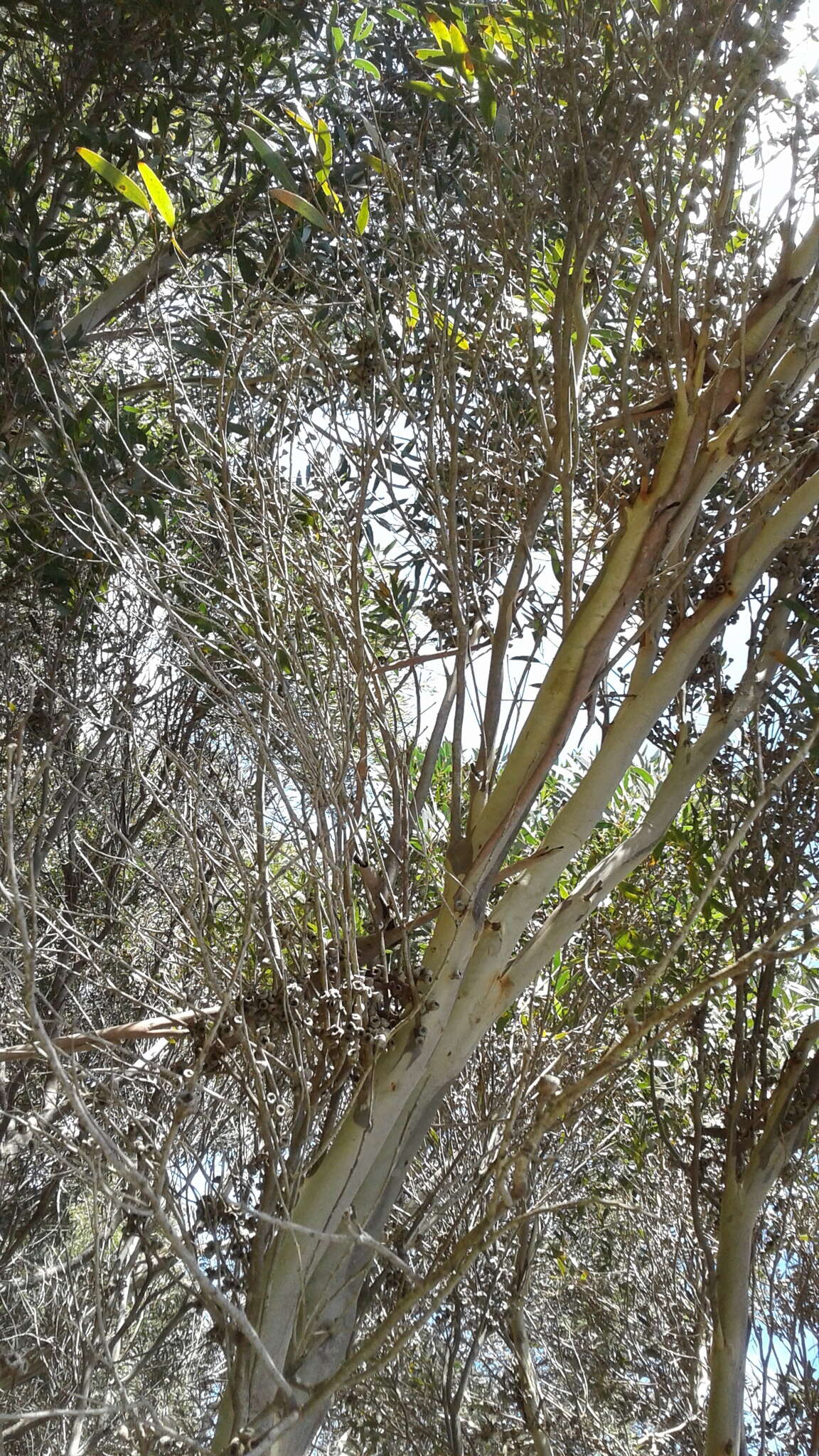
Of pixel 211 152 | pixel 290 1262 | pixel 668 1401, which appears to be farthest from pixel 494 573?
pixel 668 1401

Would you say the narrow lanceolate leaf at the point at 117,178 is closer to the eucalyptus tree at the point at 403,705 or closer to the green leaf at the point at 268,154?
the eucalyptus tree at the point at 403,705

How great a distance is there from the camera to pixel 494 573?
316 cm

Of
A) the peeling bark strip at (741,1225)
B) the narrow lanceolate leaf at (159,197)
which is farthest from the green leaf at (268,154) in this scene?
the peeling bark strip at (741,1225)

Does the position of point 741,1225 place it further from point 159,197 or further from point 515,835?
point 159,197

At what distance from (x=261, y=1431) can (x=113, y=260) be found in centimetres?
522

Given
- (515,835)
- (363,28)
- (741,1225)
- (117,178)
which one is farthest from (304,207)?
(741,1225)

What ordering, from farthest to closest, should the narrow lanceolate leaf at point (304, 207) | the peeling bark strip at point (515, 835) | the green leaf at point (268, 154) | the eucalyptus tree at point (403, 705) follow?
the green leaf at point (268, 154)
the narrow lanceolate leaf at point (304, 207)
the eucalyptus tree at point (403, 705)
the peeling bark strip at point (515, 835)

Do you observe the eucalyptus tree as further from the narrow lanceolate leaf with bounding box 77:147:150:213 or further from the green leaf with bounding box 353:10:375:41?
the green leaf with bounding box 353:10:375:41

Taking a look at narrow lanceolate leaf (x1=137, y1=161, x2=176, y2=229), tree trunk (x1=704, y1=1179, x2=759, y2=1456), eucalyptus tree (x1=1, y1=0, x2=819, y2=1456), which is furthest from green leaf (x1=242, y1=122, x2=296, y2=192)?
tree trunk (x1=704, y1=1179, x2=759, y2=1456)

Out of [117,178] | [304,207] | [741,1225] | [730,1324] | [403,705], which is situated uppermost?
[403,705]

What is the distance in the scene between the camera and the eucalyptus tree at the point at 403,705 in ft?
6.55

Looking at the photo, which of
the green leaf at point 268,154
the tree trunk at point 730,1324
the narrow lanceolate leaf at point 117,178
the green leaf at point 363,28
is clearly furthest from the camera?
the green leaf at point 363,28

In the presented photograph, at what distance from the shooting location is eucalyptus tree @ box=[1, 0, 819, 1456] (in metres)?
2.00

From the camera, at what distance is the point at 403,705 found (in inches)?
173
